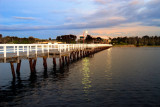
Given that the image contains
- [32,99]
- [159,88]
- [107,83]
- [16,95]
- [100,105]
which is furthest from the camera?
[107,83]

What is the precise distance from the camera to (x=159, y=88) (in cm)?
1752

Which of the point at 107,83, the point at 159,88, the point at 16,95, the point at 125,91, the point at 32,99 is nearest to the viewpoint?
the point at 32,99

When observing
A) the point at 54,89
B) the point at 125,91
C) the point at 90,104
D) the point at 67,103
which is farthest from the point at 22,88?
the point at 125,91

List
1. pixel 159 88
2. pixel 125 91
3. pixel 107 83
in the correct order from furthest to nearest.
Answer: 1. pixel 107 83
2. pixel 159 88
3. pixel 125 91

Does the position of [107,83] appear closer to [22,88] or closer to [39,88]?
[39,88]

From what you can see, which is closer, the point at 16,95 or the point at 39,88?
the point at 16,95

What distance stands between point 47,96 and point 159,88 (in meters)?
10.5

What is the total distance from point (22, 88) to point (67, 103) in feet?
20.4

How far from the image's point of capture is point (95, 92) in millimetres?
16062

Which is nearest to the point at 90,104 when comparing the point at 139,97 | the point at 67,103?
the point at 67,103

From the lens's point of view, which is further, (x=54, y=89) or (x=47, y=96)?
(x=54, y=89)

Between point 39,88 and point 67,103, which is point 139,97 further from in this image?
point 39,88

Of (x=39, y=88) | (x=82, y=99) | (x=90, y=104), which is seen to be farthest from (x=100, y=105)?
(x=39, y=88)

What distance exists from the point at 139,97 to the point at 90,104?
4.30 metres
